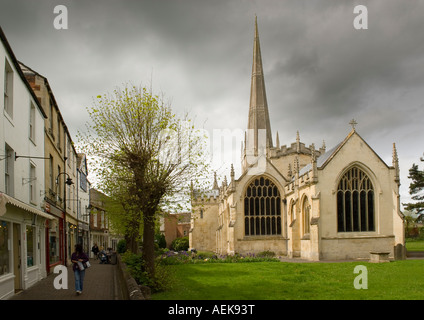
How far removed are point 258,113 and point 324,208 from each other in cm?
2469

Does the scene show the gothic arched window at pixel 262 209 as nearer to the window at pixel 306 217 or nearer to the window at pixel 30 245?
the window at pixel 306 217

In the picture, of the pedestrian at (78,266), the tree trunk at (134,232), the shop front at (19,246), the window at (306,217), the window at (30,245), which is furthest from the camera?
the window at (306,217)

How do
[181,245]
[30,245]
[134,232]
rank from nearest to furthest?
[30,245] → [134,232] → [181,245]

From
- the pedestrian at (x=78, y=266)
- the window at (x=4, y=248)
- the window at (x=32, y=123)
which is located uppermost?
the window at (x=32, y=123)

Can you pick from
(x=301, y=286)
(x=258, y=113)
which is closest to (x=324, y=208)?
(x=301, y=286)

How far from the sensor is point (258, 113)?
5456cm

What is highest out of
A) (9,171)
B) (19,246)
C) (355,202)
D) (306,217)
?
(9,171)

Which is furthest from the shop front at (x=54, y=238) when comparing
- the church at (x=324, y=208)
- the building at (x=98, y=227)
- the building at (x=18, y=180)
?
the building at (x=98, y=227)

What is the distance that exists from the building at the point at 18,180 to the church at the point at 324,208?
33.5ft

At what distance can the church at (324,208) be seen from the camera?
31625 millimetres

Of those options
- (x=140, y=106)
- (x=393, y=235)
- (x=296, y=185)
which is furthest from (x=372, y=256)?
(x=140, y=106)

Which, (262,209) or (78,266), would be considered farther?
(262,209)

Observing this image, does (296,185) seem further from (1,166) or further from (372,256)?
(1,166)

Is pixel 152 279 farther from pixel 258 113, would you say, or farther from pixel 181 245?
pixel 181 245
